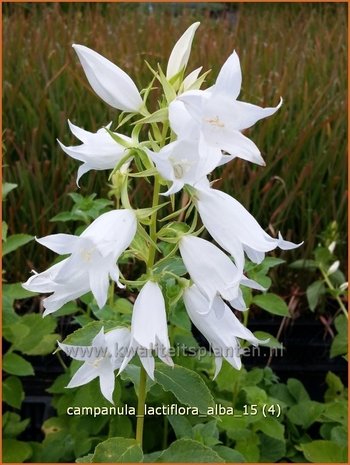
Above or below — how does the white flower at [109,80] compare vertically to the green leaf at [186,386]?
above

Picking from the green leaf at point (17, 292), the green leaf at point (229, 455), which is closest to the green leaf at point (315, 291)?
the green leaf at point (229, 455)

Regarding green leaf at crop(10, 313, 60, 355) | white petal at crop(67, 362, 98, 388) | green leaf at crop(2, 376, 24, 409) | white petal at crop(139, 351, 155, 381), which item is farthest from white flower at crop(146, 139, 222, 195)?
green leaf at crop(2, 376, 24, 409)

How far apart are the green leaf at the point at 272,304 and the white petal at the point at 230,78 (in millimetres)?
878

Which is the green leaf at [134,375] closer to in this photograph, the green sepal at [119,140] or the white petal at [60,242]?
the white petal at [60,242]

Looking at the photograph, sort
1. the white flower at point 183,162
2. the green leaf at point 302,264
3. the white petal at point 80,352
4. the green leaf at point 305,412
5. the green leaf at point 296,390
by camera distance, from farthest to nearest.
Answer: the green leaf at point 302,264 < the green leaf at point 296,390 < the green leaf at point 305,412 < the white petal at point 80,352 < the white flower at point 183,162

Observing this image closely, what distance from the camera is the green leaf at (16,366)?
1683mm

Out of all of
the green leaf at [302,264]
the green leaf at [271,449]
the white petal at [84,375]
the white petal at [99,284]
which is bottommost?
the green leaf at [271,449]

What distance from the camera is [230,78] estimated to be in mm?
866

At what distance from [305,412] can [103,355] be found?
91cm

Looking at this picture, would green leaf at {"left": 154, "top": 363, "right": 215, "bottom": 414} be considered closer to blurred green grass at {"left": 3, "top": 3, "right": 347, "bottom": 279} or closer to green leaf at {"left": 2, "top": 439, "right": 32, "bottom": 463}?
green leaf at {"left": 2, "top": 439, "right": 32, "bottom": 463}

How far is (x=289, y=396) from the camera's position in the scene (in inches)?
74.4

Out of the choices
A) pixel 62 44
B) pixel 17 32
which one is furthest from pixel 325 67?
pixel 17 32

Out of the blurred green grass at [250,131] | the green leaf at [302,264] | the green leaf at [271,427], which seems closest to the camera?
the green leaf at [271,427]

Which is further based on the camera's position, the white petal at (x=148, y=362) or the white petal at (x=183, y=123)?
the white petal at (x=148, y=362)
